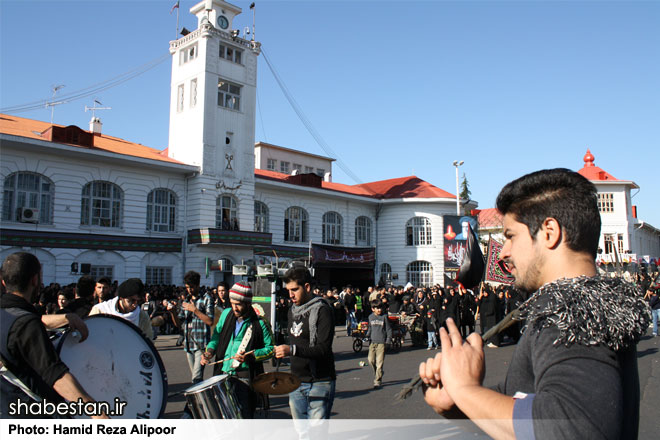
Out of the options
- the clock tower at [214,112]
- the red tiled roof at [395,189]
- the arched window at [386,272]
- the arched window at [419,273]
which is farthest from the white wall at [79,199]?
the arched window at [419,273]

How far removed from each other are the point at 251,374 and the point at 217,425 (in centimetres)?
115

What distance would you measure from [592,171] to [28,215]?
5204 cm

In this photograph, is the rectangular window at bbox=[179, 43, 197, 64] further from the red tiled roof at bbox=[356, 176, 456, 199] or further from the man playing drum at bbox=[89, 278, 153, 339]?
the man playing drum at bbox=[89, 278, 153, 339]

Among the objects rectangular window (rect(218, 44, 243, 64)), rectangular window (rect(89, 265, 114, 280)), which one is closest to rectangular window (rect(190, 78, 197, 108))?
rectangular window (rect(218, 44, 243, 64))

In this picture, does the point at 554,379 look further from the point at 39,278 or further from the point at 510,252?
the point at 39,278

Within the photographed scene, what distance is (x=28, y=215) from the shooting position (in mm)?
22562

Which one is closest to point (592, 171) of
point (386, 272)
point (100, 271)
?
point (386, 272)

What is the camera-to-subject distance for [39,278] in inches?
132

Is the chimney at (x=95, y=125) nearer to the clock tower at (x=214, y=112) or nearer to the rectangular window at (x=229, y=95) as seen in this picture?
the clock tower at (x=214, y=112)

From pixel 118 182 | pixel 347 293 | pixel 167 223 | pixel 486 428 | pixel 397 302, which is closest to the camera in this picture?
pixel 486 428

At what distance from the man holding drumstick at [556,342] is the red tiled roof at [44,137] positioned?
26.0 metres

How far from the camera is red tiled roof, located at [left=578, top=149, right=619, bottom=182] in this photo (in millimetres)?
51000

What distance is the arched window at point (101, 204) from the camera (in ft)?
81.9

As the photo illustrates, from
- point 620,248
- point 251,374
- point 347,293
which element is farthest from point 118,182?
point 620,248
